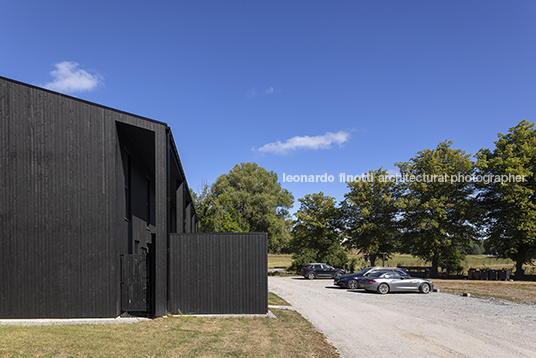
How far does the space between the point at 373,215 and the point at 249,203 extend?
17.1m

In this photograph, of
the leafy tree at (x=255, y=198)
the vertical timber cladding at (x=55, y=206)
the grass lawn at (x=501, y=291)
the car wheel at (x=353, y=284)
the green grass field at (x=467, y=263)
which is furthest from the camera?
the leafy tree at (x=255, y=198)

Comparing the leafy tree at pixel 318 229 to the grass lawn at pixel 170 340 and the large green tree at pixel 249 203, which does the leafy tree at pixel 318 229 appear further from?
the grass lawn at pixel 170 340

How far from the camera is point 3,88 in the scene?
37.2 ft

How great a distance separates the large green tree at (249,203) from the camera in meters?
42.9

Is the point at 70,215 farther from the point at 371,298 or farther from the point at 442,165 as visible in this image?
the point at 442,165

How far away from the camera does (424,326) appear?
1102 cm

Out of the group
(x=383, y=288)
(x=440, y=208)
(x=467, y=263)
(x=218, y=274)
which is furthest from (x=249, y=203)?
(x=218, y=274)

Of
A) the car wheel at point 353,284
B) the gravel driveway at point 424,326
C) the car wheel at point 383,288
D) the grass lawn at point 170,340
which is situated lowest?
the car wheel at point 353,284

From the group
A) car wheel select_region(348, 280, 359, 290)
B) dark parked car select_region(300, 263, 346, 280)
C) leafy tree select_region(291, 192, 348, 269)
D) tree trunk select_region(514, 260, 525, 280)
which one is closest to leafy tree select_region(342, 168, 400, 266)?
leafy tree select_region(291, 192, 348, 269)

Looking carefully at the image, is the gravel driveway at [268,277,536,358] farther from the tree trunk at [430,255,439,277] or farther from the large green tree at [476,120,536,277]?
the tree trunk at [430,255,439,277]

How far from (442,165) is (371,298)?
905 inches

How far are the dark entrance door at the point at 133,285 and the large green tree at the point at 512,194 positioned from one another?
1245 inches

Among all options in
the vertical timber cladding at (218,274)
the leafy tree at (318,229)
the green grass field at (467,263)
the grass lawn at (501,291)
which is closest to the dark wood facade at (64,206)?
the vertical timber cladding at (218,274)

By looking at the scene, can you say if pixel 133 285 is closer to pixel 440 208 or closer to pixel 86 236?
pixel 86 236
